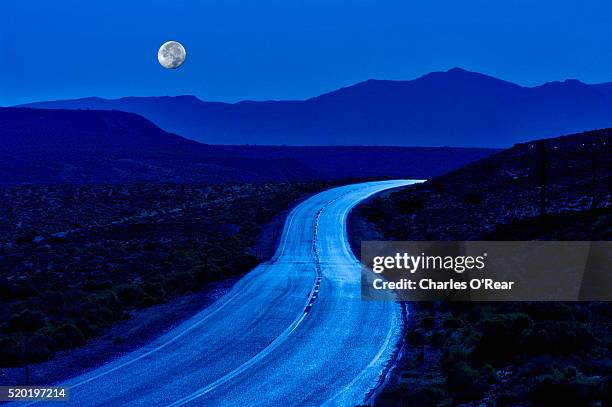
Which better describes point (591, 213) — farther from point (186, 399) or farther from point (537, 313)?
point (186, 399)

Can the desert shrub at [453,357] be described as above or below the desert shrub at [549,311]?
below

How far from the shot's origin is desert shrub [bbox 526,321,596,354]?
16.7 metres

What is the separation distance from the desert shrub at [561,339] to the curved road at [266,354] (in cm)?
379

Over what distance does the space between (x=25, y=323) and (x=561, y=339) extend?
16287 millimetres

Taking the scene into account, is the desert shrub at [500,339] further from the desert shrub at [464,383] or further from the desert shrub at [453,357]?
the desert shrub at [464,383]

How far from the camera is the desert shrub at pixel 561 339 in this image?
54.7 feet

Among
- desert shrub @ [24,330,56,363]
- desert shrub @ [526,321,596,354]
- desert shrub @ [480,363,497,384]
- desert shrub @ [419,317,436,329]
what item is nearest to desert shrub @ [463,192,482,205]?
desert shrub @ [419,317,436,329]

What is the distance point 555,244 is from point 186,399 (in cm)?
1895

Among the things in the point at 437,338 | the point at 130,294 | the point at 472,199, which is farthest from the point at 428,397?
the point at 472,199

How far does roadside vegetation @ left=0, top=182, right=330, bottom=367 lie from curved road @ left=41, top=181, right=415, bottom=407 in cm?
291

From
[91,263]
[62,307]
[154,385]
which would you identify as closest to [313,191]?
[91,263]

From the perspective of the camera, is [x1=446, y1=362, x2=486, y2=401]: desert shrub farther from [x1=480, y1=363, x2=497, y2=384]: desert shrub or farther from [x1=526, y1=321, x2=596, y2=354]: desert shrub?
[x1=526, y1=321, x2=596, y2=354]: desert shrub

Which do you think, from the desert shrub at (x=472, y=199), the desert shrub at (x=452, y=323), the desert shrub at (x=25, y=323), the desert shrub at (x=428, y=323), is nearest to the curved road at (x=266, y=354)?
the desert shrub at (x=428, y=323)

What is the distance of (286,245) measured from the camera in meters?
46.2
